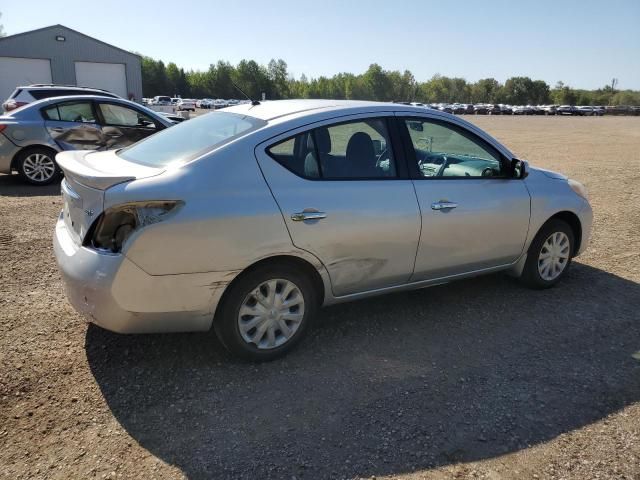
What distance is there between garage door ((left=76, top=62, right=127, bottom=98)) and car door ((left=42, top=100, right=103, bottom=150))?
2593cm

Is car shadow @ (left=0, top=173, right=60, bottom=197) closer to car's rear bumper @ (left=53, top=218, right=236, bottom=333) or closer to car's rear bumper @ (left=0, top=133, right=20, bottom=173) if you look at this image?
car's rear bumper @ (left=0, top=133, right=20, bottom=173)

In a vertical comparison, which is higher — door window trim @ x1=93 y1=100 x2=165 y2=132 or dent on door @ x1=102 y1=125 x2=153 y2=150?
door window trim @ x1=93 y1=100 x2=165 y2=132

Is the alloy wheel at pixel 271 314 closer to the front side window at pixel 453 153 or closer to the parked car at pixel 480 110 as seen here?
the front side window at pixel 453 153

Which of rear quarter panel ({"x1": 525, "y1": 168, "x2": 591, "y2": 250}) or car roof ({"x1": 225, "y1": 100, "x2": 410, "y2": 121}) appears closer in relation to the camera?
car roof ({"x1": 225, "y1": 100, "x2": 410, "y2": 121})

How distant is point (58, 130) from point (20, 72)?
26402mm

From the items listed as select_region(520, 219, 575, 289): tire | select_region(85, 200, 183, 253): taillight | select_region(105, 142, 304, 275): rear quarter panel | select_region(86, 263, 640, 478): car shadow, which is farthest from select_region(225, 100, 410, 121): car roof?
select_region(520, 219, 575, 289): tire

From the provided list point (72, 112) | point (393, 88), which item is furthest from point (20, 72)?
point (393, 88)

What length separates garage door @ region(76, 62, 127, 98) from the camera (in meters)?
32.2

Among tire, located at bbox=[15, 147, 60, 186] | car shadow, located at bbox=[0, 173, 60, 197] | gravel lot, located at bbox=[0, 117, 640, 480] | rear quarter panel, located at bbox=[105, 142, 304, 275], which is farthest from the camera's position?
tire, located at bbox=[15, 147, 60, 186]

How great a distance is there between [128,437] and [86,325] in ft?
4.69

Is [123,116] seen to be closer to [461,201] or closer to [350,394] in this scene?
[461,201]

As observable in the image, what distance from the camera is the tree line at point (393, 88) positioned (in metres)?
105

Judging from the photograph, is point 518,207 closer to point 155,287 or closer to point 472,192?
point 472,192

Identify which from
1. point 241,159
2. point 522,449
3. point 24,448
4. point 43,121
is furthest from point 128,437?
point 43,121
